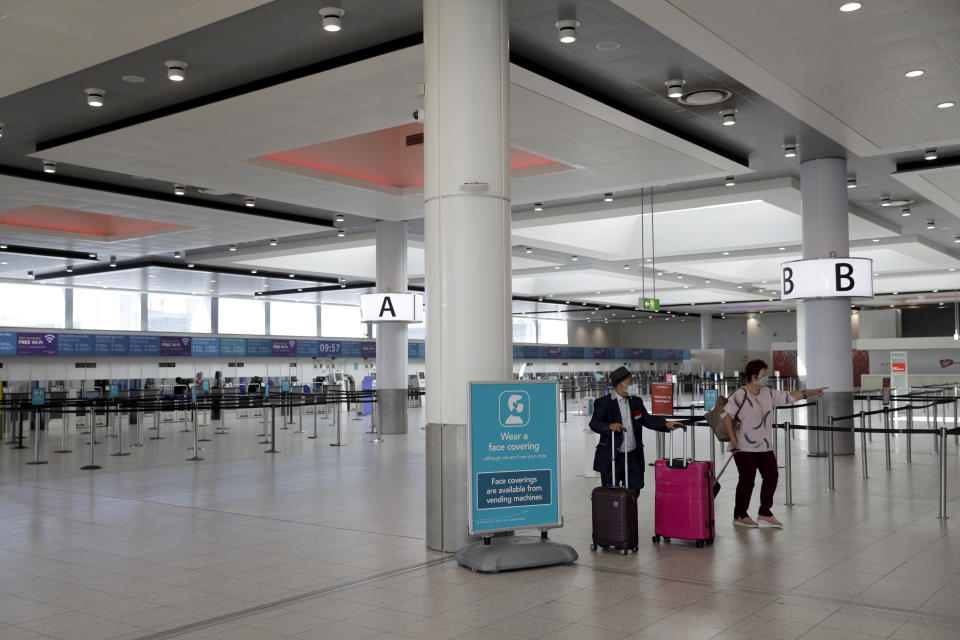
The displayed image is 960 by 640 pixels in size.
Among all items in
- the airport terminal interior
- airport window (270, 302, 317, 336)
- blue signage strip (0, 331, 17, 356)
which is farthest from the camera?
airport window (270, 302, 317, 336)

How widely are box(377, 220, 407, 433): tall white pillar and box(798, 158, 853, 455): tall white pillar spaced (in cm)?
942

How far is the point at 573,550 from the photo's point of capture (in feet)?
22.7

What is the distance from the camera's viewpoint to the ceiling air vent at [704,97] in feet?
37.3

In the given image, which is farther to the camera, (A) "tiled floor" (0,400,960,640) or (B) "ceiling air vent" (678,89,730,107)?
(B) "ceiling air vent" (678,89,730,107)

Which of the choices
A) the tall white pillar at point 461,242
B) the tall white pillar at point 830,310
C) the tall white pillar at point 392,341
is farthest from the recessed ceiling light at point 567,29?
the tall white pillar at point 392,341

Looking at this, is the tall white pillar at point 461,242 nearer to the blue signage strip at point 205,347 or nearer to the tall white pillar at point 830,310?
the tall white pillar at point 830,310

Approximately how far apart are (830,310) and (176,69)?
37.6 ft

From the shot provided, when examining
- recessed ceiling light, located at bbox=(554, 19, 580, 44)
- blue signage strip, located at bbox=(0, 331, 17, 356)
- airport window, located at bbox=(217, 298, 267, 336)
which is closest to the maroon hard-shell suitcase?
recessed ceiling light, located at bbox=(554, 19, 580, 44)

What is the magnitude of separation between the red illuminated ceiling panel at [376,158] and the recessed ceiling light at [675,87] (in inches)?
149

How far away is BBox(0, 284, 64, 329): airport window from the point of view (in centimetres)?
3030


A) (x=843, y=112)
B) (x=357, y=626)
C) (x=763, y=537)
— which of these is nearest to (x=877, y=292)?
(x=843, y=112)

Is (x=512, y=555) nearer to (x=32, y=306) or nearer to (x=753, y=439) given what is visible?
(x=753, y=439)

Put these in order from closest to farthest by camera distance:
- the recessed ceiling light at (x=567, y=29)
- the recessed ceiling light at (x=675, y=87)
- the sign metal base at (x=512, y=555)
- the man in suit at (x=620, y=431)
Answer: the sign metal base at (x=512, y=555) < the man in suit at (x=620, y=431) < the recessed ceiling light at (x=567, y=29) < the recessed ceiling light at (x=675, y=87)

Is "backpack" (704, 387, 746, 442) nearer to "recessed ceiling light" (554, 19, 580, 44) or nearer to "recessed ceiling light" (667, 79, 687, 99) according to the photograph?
"recessed ceiling light" (554, 19, 580, 44)
